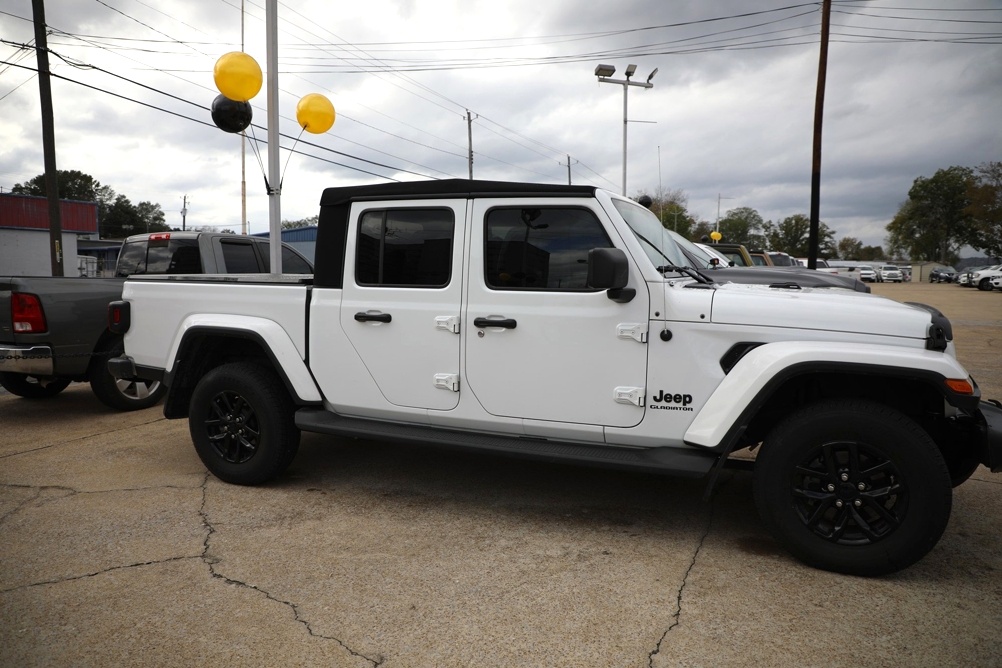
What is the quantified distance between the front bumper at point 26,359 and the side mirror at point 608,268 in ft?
17.2

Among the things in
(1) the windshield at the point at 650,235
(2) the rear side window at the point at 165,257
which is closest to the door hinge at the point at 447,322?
(1) the windshield at the point at 650,235

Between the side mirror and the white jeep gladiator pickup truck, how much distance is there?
0.04 feet

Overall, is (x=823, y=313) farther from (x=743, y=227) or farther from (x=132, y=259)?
(x=743, y=227)

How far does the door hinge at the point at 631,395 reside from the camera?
339 centimetres

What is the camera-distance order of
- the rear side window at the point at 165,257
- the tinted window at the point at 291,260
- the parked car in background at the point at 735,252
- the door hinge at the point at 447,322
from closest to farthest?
the door hinge at the point at 447,322, the rear side window at the point at 165,257, the tinted window at the point at 291,260, the parked car in background at the point at 735,252

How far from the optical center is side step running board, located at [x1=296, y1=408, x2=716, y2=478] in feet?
10.7

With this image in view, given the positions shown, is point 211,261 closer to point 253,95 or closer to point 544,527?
point 253,95

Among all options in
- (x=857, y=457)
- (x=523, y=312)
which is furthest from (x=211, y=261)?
(x=857, y=457)

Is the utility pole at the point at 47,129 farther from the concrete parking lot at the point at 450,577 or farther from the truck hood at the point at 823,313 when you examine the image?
the truck hood at the point at 823,313

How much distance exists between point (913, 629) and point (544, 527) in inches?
69.8

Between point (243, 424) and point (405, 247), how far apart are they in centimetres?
162

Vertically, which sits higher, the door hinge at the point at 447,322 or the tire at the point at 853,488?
the door hinge at the point at 447,322

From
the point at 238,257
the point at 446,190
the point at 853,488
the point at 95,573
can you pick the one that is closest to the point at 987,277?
the point at 238,257

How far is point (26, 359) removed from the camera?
5793mm
